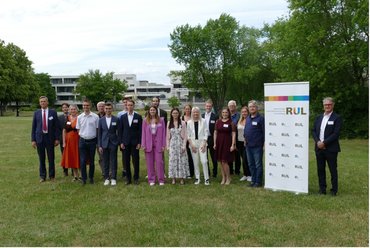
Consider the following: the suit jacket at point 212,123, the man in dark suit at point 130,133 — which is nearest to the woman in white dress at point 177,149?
the man in dark suit at point 130,133

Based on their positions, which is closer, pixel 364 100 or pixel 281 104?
pixel 281 104

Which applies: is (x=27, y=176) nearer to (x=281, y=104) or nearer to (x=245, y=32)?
(x=281, y=104)

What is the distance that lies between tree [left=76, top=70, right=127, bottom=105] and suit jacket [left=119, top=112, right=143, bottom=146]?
77.6 meters

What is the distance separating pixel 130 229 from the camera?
5.81 m

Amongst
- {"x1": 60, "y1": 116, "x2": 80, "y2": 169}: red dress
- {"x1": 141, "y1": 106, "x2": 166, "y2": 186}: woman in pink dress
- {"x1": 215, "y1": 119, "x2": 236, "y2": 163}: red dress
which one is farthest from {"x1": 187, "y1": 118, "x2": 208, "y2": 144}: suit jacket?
{"x1": 60, "y1": 116, "x2": 80, "y2": 169}: red dress

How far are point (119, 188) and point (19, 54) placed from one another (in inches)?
2535

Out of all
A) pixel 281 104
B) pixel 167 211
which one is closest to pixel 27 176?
pixel 167 211

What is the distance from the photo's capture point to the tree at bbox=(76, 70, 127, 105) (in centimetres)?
8525

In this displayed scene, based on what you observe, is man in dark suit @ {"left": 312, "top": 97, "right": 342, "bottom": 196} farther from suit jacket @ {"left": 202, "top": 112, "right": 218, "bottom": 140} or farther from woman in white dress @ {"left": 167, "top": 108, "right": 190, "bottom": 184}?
woman in white dress @ {"left": 167, "top": 108, "right": 190, "bottom": 184}

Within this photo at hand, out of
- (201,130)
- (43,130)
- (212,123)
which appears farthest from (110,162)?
(212,123)

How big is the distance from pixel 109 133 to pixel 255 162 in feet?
10.9

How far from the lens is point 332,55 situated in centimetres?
2358

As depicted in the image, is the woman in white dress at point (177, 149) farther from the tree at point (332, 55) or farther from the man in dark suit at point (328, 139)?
the tree at point (332, 55)

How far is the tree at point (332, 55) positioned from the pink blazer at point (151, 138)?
56.9ft
